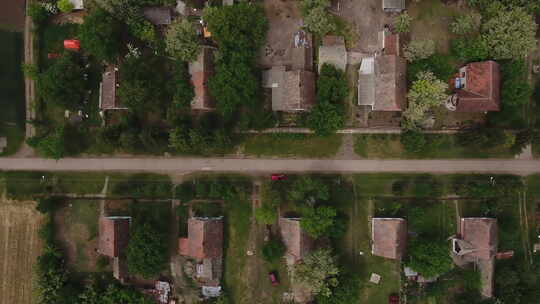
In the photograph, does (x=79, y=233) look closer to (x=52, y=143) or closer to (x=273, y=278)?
(x=52, y=143)

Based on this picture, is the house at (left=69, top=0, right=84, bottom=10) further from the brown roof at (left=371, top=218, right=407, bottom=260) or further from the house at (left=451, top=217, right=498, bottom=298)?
the house at (left=451, top=217, right=498, bottom=298)

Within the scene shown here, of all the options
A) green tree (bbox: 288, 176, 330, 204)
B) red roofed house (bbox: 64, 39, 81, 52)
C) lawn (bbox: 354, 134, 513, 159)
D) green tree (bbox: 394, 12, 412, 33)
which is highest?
green tree (bbox: 394, 12, 412, 33)

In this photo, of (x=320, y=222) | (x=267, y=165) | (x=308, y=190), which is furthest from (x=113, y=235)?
(x=320, y=222)

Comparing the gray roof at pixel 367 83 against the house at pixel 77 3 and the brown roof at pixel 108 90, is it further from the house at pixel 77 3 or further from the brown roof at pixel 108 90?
the house at pixel 77 3

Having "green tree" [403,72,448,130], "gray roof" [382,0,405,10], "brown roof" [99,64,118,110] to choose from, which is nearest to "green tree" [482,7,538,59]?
"green tree" [403,72,448,130]

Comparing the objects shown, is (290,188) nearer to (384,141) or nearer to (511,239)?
(384,141)

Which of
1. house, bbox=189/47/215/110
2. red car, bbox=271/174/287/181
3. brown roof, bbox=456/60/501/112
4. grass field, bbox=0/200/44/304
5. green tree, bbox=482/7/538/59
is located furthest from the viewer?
grass field, bbox=0/200/44/304
